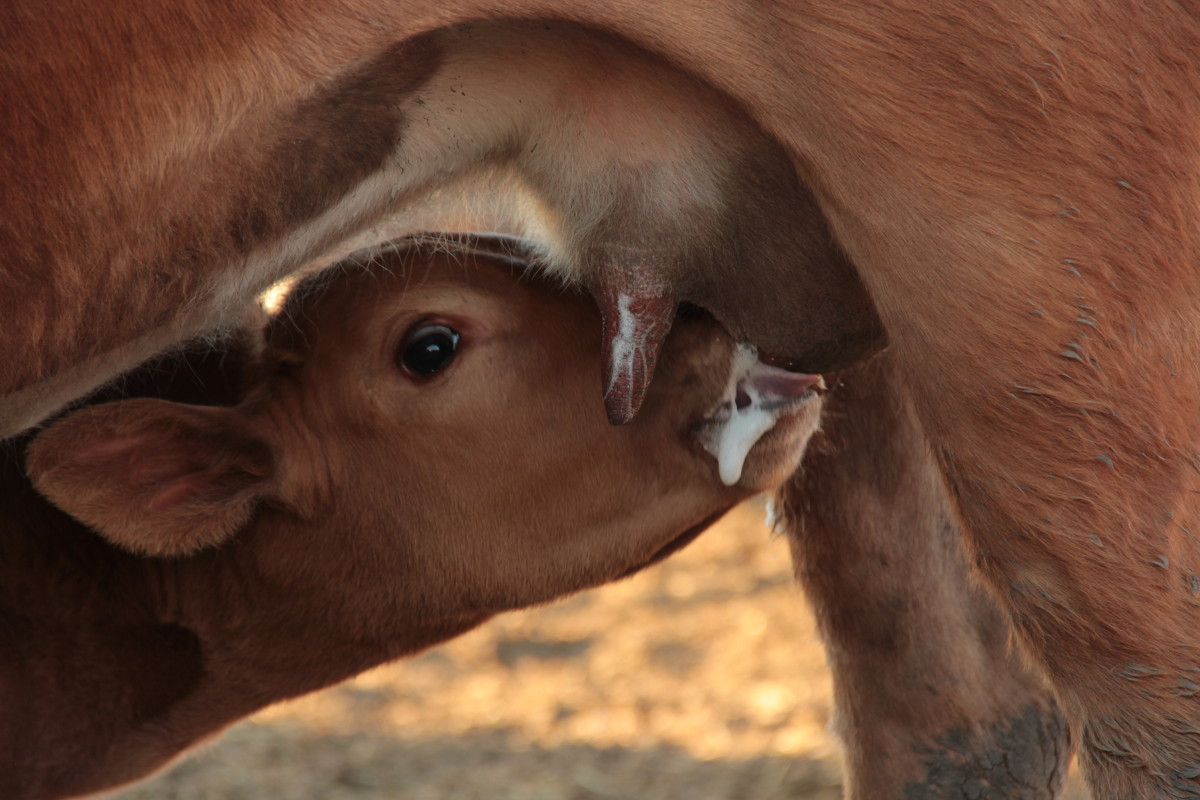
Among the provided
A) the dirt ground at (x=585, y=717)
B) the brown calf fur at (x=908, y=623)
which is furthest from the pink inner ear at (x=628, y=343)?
the dirt ground at (x=585, y=717)

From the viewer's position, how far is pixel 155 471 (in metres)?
2.50

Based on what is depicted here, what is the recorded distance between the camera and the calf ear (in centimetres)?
240

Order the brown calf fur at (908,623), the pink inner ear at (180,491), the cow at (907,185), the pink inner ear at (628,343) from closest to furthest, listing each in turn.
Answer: the cow at (907,185), the pink inner ear at (628,343), the pink inner ear at (180,491), the brown calf fur at (908,623)

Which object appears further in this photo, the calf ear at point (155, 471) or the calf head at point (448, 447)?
the calf head at point (448, 447)

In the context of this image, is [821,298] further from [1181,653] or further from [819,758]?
[819,758]

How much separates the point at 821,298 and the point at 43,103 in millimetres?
1101

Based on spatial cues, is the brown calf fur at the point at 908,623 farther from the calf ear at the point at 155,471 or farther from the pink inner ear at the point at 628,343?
the calf ear at the point at 155,471

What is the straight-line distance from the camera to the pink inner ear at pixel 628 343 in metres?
2.31

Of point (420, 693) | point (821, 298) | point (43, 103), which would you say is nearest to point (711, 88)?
point (821, 298)

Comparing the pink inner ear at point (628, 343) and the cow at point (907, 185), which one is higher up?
the cow at point (907, 185)

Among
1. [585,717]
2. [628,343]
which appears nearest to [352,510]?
[628,343]

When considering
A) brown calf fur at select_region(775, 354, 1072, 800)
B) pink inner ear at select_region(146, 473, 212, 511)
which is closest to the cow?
pink inner ear at select_region(146, 473, 212, 511)

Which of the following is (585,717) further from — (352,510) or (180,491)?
(180,491)

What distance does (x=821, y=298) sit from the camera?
232 cm
